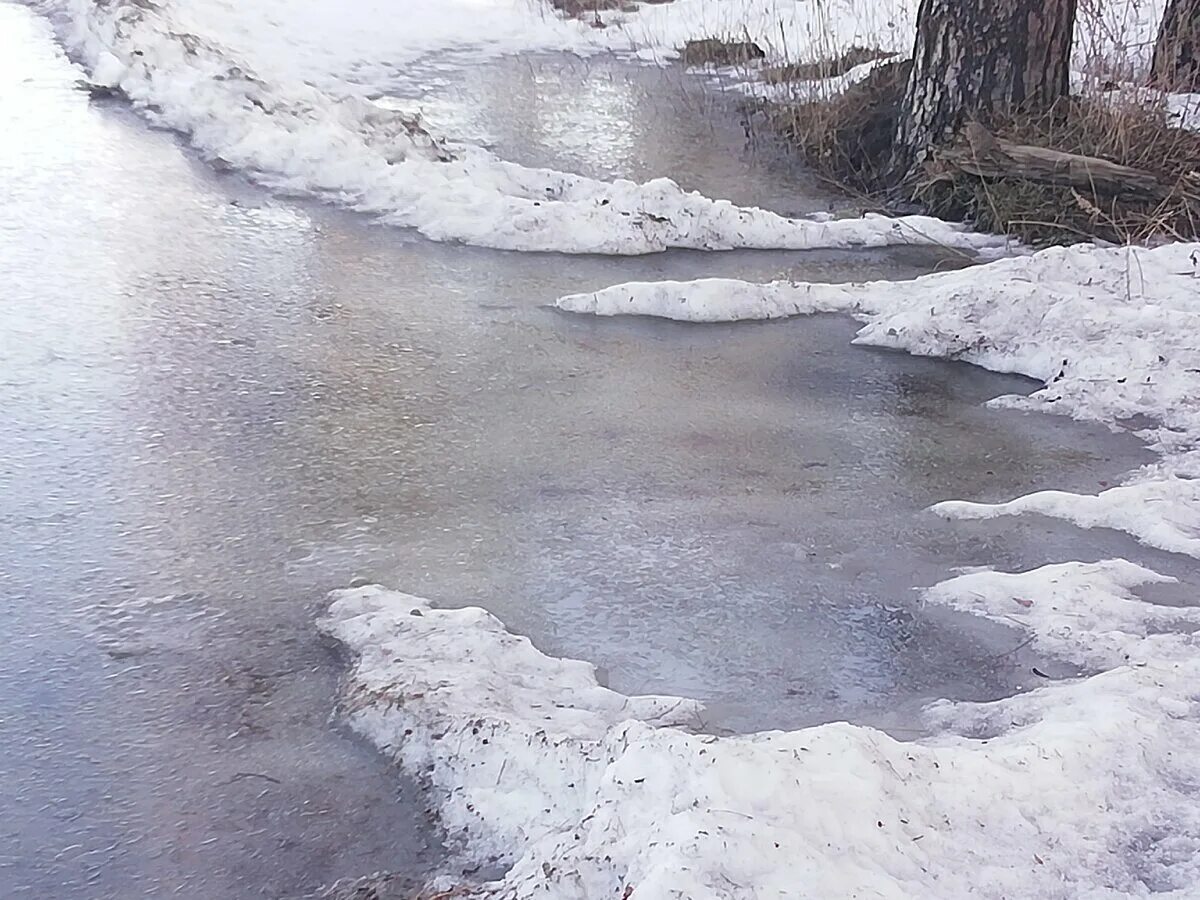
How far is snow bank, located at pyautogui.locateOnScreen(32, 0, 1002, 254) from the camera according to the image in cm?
595

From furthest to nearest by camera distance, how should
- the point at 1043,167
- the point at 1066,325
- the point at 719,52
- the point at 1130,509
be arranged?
1. the point at 719,52
2. the point at 1043,167
3. the point at 1066,325
4. the point at 1130,509

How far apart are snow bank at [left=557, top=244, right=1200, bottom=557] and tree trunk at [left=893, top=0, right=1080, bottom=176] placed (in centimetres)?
158

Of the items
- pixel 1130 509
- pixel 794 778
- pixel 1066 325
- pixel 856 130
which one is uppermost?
pixel 856 130

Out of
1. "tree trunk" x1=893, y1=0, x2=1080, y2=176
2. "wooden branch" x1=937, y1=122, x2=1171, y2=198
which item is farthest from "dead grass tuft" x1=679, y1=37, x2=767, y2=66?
"wooden branch" x1=937, y1=122, x2=1171, y2=198

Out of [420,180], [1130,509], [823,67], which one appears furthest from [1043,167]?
[420,180]

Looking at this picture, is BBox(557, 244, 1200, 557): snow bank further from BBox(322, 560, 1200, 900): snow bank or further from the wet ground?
BBox(322, 560, 1200, 900): snow bank

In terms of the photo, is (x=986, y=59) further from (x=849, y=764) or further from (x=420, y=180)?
(x=849, y=764)

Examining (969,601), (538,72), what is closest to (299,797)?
(969,601)

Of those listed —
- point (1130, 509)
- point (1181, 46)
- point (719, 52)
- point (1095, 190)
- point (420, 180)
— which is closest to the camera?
point (1130, 509)

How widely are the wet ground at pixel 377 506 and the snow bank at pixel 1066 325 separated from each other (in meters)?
0.14

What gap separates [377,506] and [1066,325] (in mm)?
2803

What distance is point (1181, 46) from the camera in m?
7.03

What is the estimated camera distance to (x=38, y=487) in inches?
140

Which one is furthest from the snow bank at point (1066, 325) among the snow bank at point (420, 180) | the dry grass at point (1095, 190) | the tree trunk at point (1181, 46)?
the tree trunk at point (1181, 46)
